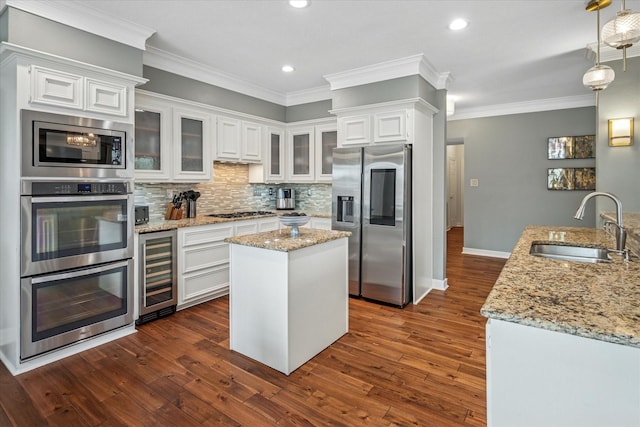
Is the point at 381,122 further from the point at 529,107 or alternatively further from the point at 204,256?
the point at 529,107

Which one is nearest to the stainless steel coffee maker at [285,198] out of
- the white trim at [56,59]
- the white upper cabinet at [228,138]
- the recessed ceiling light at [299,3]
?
the white upper cabinet at [228,138]

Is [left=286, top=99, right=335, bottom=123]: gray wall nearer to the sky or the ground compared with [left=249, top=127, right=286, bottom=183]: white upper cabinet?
nearer to the sky

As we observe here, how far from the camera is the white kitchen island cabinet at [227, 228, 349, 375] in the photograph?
2.32m

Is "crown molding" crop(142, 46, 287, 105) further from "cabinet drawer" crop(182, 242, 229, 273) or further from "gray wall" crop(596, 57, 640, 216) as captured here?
"gray wall" crop(596, 57, 640, 216)

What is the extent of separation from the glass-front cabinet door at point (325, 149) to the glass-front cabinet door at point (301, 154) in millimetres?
97

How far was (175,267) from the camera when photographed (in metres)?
3.39

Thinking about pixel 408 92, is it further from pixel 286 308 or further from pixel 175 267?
pixel 175 267

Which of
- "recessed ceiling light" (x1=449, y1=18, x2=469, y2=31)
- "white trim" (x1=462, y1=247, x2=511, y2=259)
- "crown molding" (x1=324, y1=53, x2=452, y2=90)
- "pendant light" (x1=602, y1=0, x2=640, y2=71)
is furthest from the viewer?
"white trim" (x1=462, y1=247, x2=511, y2=259)

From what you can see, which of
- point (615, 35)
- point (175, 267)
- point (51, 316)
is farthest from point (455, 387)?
point (51, 316)

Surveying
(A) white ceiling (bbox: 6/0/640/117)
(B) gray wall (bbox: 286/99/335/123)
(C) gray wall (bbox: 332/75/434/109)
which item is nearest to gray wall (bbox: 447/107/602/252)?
(A) white ceiling (bbox: 6/0/640/117)

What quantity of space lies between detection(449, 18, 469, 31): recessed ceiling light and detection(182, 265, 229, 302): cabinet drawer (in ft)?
10.7

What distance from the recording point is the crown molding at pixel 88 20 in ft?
7.85

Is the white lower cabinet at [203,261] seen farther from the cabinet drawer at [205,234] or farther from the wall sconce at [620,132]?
the wall sconce at [620,132]

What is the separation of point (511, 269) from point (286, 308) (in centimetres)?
137
